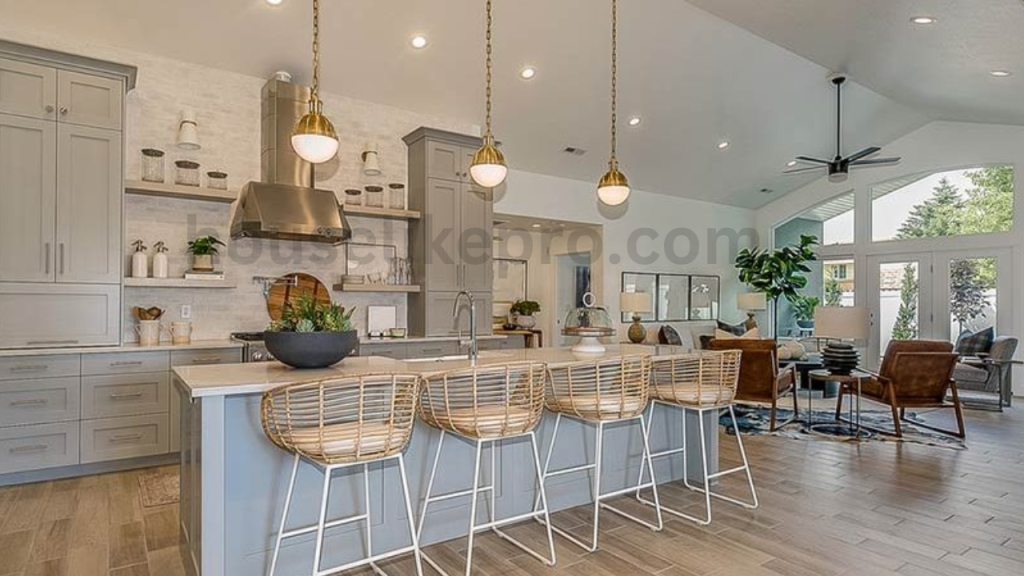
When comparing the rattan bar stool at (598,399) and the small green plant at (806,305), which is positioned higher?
the small green plant at (806,305)

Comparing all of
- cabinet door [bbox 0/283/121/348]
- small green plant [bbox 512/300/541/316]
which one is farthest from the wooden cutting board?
small green plant [bbox 512/300/541/316]

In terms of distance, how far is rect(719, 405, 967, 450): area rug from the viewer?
518 cm

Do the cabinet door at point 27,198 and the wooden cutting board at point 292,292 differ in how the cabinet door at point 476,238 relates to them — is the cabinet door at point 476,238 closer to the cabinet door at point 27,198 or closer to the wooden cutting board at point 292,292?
the wooden cutting board at point 292,292

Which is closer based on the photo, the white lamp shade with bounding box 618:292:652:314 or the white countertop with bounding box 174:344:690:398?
the white countertop with bounding box 174:344:690:398

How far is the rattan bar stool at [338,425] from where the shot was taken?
220 cm

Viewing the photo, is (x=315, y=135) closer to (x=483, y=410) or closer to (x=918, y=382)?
(x=483, y=410)

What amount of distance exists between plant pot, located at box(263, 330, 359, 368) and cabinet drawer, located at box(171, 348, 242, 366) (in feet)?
7.15

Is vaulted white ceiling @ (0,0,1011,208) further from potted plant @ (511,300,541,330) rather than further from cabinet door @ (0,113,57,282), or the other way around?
potted plant @ (511,300,541,330)

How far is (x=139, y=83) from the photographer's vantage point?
15.5 ft

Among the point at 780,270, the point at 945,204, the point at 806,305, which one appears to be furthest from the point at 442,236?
the point at 945,204

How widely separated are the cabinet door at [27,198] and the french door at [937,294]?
10403mm

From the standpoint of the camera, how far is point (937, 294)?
27.8ft

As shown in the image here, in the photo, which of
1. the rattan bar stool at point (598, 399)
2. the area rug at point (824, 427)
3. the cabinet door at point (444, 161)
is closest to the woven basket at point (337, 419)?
the rattan bar stool at point (598, 399)

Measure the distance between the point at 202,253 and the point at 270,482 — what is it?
2.99m
